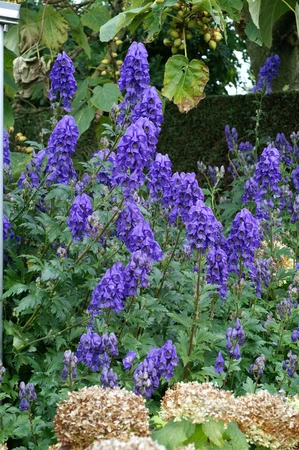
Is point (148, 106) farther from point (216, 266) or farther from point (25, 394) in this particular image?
point (25, 394)

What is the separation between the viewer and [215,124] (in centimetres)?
1132

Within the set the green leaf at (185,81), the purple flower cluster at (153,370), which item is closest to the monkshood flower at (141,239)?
the purple flower cluster at (153,370)

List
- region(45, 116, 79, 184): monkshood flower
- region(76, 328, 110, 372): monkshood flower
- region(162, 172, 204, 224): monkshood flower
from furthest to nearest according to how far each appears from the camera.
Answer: region(45, 116, 79, 184): monkshood flower, region(162, 172, 204, 224): monkshood flower, region(76, 328, 110, 372): monkshood flower

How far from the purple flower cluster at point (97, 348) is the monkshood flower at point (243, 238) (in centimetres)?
100

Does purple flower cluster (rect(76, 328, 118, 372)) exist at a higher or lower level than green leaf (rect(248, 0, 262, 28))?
lower

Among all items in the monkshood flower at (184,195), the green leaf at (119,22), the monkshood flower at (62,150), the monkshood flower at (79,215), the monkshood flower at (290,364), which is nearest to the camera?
the monkshood flower at (290,364)

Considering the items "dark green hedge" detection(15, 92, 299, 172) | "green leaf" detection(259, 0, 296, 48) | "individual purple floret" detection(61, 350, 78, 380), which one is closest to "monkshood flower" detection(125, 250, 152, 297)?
"individual purple floret" detection(61, 350, 78, 380)

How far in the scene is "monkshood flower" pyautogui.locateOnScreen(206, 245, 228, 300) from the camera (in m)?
3.71

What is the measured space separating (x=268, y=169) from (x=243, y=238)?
126 cm

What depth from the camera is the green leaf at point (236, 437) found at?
2.47 meters

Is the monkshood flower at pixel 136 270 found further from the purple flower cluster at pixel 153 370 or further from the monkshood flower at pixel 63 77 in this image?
the monkshood flower at pixel 63 77

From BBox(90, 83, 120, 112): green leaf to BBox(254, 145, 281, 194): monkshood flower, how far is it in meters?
1.05

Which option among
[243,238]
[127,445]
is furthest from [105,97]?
[127,445]

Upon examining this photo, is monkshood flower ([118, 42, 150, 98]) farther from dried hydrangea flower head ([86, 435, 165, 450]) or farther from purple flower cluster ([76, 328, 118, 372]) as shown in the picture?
dried hydrangea flower head ([86, 435, 165, 450])
